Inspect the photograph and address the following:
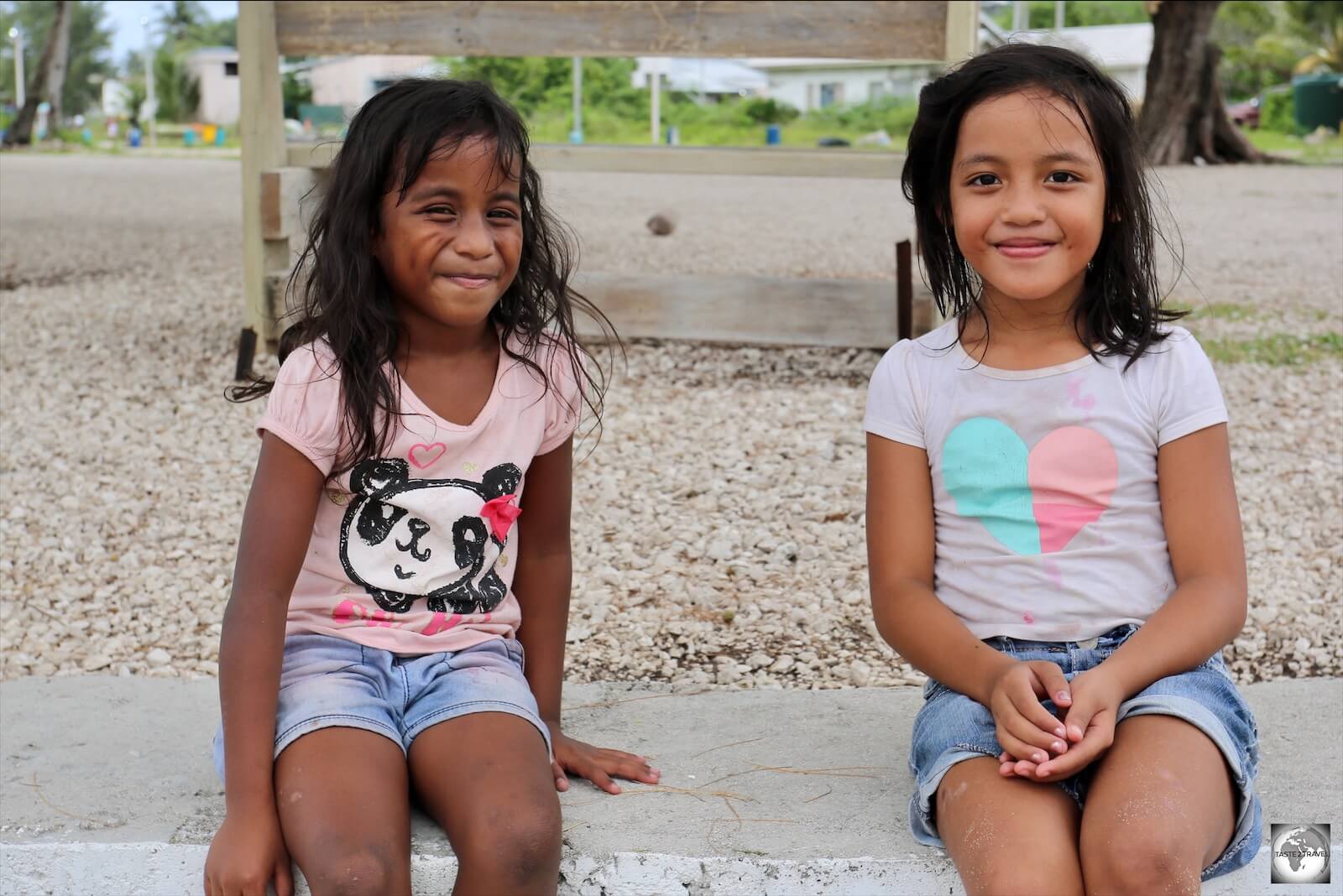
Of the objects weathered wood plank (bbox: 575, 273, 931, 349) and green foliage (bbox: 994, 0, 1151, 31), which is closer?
weathered wood plank (bbox: 575, 273, 931, 349)

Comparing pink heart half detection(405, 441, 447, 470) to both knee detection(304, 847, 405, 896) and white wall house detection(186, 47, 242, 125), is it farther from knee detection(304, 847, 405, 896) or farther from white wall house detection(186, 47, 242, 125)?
white wall house detection(186, 47, 242, 125)

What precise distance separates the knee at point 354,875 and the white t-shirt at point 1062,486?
0.90m

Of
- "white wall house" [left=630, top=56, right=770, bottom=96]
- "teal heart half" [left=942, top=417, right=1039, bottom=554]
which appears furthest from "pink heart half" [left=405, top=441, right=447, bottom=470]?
"white wall house" [left=630, top=56, right=770, bottom=96]

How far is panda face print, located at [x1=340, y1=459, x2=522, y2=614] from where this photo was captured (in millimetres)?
2119

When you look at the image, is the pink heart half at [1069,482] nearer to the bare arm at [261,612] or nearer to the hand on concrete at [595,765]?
the hand on concrete at [595,765]

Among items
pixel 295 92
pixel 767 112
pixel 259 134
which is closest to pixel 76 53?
pixel 295 92

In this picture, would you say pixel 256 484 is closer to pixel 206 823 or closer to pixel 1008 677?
pixel 206 823

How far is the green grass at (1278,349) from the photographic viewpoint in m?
6.00

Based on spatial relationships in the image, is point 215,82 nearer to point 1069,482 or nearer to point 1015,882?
point 1069,482

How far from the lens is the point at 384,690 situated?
208 cm

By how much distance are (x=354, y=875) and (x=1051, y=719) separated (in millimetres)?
915

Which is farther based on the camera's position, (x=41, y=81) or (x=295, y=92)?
(x=295, y=92)

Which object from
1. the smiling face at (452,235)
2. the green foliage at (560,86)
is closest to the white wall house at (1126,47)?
the green foliage at (560,86)

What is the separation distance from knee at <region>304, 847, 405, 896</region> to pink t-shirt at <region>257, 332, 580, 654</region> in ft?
1.21
